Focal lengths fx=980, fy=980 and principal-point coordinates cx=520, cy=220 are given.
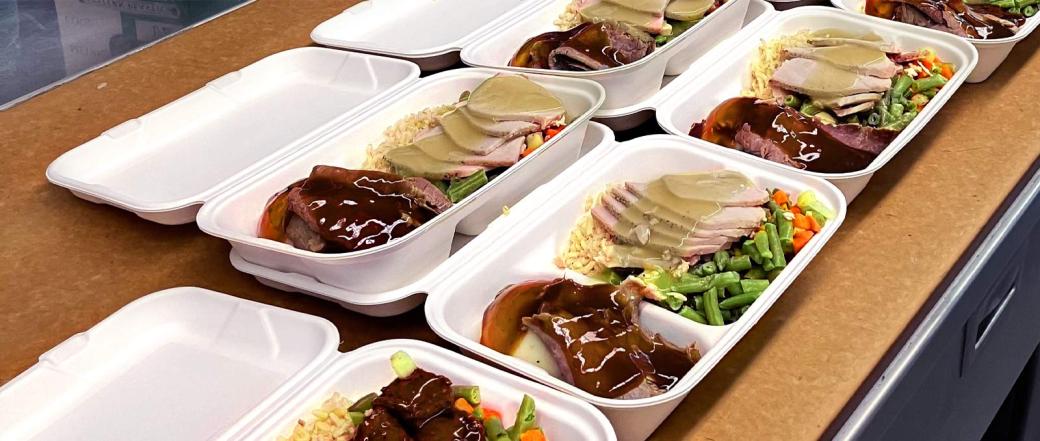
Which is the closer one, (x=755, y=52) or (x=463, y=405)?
(x=463, y=405)

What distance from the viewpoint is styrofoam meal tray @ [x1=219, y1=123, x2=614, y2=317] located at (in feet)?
5.82

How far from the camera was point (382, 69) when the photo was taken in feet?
8.46

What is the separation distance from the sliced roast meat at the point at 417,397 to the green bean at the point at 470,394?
0.7 inches

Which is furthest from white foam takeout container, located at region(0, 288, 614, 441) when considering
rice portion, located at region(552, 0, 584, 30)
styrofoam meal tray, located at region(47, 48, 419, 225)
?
rice portion, located at region(552, 0, 584, 30)

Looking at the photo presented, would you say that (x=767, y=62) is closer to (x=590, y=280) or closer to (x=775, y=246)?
(x=775, y=246)

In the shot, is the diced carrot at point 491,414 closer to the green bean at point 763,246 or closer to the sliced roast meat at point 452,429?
the sliced roast meat at point 452,429

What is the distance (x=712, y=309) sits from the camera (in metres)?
1.77

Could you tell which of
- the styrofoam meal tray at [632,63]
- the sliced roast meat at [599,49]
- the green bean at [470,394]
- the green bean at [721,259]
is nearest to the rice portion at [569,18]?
the styrofoam meal tray at [632,63]

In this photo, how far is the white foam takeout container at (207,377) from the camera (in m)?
1.50

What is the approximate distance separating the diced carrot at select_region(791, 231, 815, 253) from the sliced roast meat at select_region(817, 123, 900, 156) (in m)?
0.37

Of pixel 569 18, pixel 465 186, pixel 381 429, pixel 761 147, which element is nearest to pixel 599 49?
pixel 569 18

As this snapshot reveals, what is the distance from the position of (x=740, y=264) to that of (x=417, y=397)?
2.37ft

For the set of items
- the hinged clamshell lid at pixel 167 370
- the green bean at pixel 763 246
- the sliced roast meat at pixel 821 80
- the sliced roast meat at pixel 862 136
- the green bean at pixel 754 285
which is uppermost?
the sliced roast meat at pixel 821 80

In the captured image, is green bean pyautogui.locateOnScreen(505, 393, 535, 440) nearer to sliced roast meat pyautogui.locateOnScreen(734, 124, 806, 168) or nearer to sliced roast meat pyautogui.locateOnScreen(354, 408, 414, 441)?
sliced roast meat pyautogui.locateOnScreen(354, 408, 414, 441)
